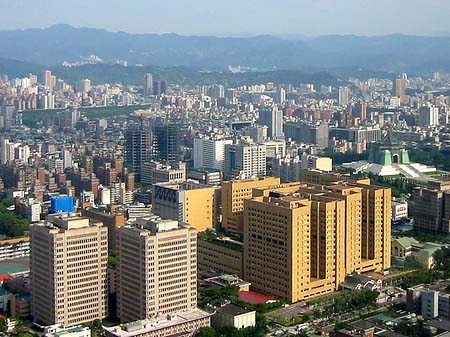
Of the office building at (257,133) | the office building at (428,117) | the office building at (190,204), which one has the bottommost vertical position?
the office building at (190,204)

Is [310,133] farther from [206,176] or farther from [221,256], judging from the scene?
[221,256]

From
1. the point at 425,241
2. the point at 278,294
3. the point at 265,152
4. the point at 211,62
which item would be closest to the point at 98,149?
the point at 265,152

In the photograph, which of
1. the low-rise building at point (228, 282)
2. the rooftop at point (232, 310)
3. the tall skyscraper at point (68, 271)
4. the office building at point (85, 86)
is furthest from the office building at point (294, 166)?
the office building at point (85, 86)

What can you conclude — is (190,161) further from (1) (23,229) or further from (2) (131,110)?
(2) (131,110)

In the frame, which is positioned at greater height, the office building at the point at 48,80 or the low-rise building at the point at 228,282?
the office building at the point at 48,80

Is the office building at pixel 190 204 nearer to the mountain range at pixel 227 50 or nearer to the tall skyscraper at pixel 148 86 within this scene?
→ the tall skyscraper at pixel 148 86
